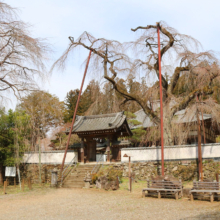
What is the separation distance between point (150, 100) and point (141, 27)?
476 centimetres

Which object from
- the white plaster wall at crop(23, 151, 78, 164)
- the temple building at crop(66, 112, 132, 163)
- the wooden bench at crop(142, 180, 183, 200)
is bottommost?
the wooden bench at crop(142, 180, 183, 200)

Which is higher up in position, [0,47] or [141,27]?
[141,27]

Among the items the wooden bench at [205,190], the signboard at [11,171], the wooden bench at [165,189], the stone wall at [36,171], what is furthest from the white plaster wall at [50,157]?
the wooden bench at [205,190]

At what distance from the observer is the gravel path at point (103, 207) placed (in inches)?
334

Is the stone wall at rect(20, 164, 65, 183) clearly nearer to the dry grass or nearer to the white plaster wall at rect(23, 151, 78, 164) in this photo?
the white plaster wall at rect(23, 151, 78, 164)

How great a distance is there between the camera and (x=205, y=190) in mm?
10117

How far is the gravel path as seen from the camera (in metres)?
8.48

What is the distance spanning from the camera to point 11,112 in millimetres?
17766

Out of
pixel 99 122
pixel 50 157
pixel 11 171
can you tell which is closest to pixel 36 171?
pixel 50 157

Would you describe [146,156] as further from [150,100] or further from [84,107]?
[84,107]

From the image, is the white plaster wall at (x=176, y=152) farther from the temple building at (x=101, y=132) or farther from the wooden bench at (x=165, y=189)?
the wooden bench at (x=165, y=189)

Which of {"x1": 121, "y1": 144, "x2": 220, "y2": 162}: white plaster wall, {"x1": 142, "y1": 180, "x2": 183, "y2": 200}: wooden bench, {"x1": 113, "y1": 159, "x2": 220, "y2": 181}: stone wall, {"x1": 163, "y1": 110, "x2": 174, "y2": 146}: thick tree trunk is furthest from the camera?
{"x1": 163, "y1": 110, "x2": 174, "y2": 146}: thick tree trunk

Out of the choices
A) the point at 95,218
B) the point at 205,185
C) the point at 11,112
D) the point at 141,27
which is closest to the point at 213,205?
the point at 205,185

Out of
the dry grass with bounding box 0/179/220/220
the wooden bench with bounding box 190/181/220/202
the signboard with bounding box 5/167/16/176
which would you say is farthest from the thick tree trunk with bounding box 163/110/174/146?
the signboard with bounding box 5/167/16/176
